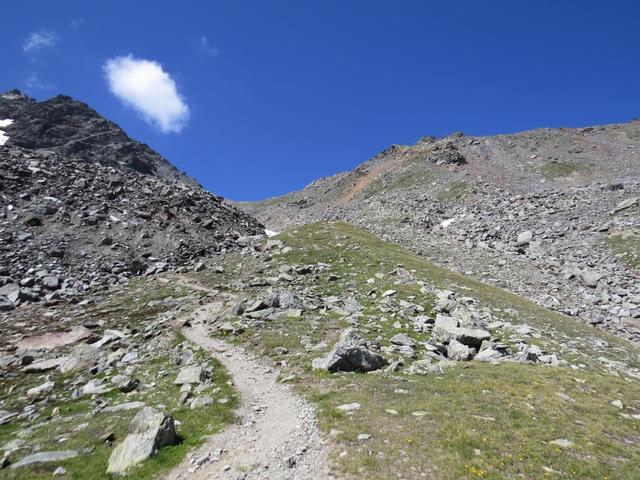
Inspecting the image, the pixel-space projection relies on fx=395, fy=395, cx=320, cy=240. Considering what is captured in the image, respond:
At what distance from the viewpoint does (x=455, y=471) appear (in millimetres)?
12031

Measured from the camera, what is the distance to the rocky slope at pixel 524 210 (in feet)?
141

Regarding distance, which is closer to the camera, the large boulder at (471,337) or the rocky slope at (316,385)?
the rocky slope at (316,385)

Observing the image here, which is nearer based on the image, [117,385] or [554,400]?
[554,400]

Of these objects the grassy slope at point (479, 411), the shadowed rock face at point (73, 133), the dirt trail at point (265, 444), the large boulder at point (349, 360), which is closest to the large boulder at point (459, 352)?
the grassy slope at point (479, 411)

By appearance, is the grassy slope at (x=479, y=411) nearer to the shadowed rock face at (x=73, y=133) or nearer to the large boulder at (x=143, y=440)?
the large boulder at (x=143, y=440)

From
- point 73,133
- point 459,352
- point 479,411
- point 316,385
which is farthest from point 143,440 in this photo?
point 73,133

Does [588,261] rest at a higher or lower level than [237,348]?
higher

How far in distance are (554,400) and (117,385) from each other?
70.4ft

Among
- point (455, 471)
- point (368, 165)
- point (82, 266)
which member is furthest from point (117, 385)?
point (368, 165)

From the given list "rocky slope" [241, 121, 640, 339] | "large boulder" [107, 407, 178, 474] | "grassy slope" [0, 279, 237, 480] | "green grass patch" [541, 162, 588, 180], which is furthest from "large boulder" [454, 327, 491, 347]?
"green grass patch" [541, 162, 588, 180]

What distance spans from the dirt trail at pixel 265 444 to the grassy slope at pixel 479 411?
80 cm

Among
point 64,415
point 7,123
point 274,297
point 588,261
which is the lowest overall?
point 64,415

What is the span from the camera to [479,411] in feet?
53.0

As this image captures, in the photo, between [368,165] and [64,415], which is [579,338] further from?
[368,165]
